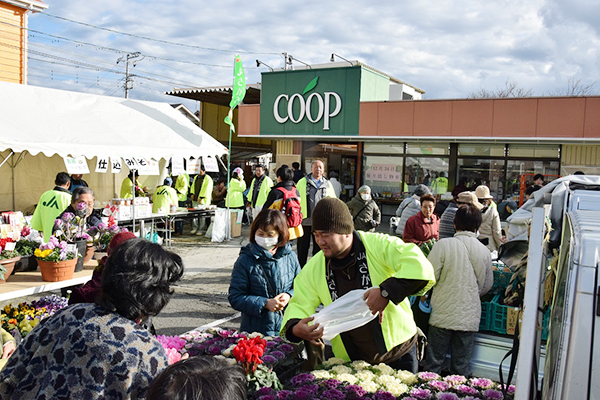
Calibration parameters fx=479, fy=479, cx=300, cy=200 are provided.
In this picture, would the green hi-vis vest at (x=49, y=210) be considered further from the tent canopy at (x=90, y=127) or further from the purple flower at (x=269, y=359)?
the purple flower at (x=269, y=359)

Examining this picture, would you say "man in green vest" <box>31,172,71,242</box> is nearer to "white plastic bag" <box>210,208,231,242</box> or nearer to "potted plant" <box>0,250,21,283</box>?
"potted plant" <box>0,250,21,283</box>

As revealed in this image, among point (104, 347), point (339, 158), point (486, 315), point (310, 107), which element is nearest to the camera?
point (104, 347)

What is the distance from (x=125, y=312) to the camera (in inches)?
75.6

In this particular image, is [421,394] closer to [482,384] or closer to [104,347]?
[482,384]

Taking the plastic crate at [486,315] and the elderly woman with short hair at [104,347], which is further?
the plastic crate at [486,315]

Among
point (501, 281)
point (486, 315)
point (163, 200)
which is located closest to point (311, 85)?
point (163, 200)

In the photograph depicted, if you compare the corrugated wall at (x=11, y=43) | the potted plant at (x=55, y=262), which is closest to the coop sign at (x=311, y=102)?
the corrugated wall at (x=11, y=43)

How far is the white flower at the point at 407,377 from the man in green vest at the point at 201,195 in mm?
11449

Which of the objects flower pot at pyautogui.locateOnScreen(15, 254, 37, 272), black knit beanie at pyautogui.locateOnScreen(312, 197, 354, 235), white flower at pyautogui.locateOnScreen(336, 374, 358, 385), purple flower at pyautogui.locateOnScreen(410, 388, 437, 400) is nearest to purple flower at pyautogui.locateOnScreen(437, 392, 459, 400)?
purple flower at pyautogui.locateOnScreen(410, 388, 437, 400)

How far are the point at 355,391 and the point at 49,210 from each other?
608 cm

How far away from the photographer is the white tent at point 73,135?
9367mm

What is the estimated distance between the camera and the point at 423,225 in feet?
22.0

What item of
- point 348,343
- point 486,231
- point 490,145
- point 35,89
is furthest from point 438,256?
point 490,145

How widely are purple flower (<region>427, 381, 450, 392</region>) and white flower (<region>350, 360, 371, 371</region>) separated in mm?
377
